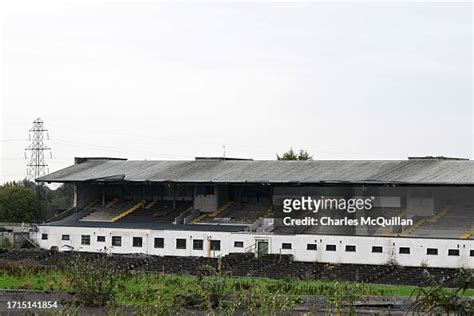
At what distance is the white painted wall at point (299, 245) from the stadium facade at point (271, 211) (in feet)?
0.18

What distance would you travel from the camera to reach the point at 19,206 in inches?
3103

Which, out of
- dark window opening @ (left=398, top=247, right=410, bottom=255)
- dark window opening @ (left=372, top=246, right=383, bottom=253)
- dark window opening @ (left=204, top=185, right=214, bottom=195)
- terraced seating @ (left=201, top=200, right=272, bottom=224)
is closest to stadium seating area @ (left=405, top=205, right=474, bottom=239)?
dark window opening @ (left=398, top=247, right=410, bottom=255)

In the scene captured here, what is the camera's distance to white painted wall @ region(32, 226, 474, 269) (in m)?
50.0

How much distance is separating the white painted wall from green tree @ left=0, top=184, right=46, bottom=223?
14.2 metres

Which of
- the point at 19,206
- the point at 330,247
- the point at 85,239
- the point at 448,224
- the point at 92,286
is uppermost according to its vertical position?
the point at 19,206

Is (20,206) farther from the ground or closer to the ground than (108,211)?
farther from the ground

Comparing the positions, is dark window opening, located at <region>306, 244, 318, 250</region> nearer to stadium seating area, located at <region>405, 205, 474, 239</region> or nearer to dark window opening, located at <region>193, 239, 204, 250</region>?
stadium seating area, located at <region>405, 205, 474, 239</region>

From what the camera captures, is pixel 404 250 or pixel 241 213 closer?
pixel 404 250

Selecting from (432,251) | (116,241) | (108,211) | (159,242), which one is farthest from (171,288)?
(108,211)

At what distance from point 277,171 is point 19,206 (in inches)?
1041

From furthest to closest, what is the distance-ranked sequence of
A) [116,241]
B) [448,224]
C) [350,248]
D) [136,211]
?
[136,211] < [116,241] < [350,248] < [448,224]

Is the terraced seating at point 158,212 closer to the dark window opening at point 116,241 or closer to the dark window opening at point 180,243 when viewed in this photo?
the dark window opening at point 116,241

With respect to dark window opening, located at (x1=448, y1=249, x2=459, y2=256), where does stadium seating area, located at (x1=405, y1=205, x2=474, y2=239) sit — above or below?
above

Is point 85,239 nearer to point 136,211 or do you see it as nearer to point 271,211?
point 136,211
